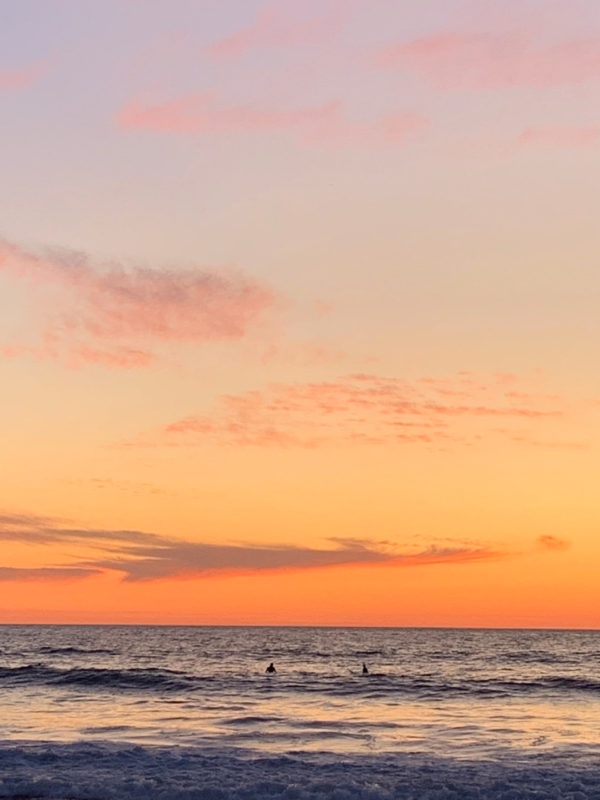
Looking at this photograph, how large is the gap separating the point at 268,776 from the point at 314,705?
72.2 feet

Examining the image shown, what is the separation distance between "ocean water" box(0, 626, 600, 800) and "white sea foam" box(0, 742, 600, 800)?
0.21ft

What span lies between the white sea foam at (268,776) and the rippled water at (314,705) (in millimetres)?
2665

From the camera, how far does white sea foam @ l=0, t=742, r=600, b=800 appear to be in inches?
903

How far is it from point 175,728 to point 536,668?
5207 centimetres

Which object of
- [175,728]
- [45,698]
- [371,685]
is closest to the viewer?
[175,728]

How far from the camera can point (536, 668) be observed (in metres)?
78.6

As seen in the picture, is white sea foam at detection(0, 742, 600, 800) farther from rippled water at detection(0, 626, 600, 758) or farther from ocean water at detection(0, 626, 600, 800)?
rippled water at detection(0, 626, 600, 758)

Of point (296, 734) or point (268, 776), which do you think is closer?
point (268, 776)

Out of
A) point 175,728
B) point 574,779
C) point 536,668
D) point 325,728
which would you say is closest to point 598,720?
point 325,728

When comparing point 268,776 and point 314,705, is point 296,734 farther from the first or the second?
point 314,705

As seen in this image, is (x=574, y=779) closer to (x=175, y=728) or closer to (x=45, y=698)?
(x=175, y=728)

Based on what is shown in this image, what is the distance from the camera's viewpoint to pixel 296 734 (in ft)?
112

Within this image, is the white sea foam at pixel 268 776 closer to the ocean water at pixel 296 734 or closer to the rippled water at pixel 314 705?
the ocean water at pixel 296 734

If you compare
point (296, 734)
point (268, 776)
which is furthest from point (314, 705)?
point (268, 776)
